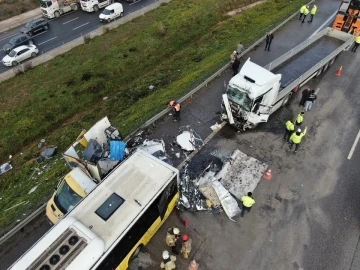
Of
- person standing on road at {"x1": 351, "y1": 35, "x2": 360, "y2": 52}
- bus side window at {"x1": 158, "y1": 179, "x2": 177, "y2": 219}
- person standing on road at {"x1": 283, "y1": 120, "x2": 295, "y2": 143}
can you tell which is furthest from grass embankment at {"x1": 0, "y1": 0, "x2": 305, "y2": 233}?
person standing on road at {"x1": 283, "y1": 120, "x2": 295, "y2": 143}

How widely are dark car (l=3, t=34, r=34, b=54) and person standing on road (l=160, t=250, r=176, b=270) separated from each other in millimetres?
25233

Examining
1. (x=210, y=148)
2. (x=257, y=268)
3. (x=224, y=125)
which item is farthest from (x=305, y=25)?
(x=257, y=268)

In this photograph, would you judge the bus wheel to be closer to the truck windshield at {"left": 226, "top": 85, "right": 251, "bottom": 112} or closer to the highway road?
the truck windshield at {"left": 226, "top": 85, "right": 251, "bottom": 112}

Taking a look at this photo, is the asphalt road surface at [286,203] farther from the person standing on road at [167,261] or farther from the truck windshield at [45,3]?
the truck windshield at [45,3]

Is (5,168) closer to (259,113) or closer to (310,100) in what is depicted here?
(259,113)

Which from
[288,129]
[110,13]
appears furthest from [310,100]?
[110,13]

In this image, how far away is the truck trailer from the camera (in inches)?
541

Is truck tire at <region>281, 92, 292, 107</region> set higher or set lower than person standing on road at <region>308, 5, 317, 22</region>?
lower

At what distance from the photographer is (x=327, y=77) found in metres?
18.2

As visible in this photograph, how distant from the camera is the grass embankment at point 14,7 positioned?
1312 inches

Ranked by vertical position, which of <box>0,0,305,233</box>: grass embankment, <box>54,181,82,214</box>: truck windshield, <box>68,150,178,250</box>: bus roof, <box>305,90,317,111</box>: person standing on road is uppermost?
<box>68,150,178,250</box>: bus roof

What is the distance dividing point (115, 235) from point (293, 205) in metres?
7.33

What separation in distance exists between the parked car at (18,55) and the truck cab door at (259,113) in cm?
2134

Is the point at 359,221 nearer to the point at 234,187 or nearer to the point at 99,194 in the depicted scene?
the point at 234,187
